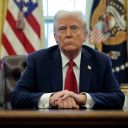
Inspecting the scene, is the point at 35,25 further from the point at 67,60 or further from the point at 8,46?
the point at 67,60

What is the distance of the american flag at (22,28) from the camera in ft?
13.6

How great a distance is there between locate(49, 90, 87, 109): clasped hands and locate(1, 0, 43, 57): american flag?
84.8 inches

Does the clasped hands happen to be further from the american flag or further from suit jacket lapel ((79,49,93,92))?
the american flag

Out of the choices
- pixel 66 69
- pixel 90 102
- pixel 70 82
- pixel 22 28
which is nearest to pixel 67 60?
pixel 66 69

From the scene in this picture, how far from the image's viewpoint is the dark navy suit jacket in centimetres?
224

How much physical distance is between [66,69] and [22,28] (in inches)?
74.4

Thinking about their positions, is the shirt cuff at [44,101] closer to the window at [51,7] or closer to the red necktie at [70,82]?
the red necktie at [70,82]

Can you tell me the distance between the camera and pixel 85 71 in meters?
2.38

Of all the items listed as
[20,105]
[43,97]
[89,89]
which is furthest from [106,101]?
[20,105]

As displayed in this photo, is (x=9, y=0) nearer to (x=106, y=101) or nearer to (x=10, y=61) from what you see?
(x=10, y=61)
